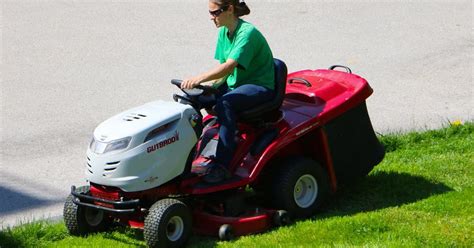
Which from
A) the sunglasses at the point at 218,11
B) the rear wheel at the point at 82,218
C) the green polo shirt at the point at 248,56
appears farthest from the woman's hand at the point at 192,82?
the rear wheel at the point at 82,218

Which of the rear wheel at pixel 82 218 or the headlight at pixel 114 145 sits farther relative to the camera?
the rear wheel at pixel 82 218

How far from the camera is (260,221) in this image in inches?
256

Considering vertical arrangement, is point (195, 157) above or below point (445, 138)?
above

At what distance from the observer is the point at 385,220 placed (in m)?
6.59

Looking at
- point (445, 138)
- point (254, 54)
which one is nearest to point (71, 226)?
point (254, 54)

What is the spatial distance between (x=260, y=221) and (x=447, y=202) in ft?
4.32

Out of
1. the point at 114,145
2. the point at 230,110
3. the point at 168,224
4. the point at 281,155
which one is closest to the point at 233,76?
the point at 230,110

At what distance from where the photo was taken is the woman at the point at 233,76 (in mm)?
6516

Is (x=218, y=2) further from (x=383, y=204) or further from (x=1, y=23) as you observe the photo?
(x=1, y=23)

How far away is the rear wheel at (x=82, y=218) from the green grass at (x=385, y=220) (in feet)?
0.20

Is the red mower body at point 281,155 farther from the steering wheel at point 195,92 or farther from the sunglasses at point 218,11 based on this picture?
the sunglasses at point 218,11

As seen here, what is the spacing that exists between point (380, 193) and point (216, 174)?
1389 millimetres

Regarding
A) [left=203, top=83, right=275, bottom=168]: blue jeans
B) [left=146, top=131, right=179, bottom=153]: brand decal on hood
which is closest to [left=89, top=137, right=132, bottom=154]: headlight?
[left=146, top=131, right=179, bottom=153]: brand decal on hood

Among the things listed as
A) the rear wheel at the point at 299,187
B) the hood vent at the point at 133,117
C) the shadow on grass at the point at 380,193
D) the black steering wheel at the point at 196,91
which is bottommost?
the shadow on grass at the point at 380,193
